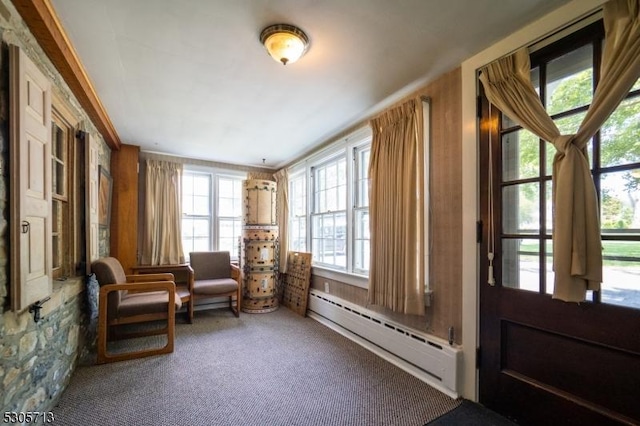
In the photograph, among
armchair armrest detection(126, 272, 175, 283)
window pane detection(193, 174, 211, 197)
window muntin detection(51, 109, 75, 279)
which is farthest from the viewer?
window pane detection(193, 174, 211, 197)

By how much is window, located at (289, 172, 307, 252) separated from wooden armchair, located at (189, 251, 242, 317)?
1024 mm

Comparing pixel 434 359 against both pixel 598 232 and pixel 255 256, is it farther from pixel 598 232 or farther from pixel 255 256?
pixel 255 256

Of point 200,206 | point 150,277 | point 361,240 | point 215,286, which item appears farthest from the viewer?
→ point 200,206

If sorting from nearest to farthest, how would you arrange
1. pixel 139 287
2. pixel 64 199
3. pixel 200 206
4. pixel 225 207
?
pixel 64 199
pixel 139 287
pixel 200 206
pixel 225 207

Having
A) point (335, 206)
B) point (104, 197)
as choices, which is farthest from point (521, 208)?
point (104, 197)

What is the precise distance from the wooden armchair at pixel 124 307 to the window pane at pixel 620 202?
3279mm

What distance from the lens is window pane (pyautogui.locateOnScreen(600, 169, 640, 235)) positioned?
1.29 m

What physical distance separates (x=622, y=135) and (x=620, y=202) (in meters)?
0.32

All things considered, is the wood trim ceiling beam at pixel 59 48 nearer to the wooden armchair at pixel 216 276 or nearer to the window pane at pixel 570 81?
the wooden armchair at pixel 216 276

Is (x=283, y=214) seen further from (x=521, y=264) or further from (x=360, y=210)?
(x=521, y=264)

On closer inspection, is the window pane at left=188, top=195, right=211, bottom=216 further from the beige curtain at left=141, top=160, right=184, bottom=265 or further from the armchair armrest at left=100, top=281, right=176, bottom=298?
the armchair armrest at left=100, top=281, right=176, bottom=298

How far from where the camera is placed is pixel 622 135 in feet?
4.37

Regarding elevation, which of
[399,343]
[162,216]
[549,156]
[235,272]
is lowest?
[399,343]

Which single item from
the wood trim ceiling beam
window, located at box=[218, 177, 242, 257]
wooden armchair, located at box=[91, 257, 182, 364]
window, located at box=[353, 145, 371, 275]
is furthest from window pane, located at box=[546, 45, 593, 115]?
window, located at box=[218, 177, 242, 257]
